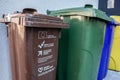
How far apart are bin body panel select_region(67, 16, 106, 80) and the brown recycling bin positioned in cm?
28

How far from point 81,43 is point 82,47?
0.05 m

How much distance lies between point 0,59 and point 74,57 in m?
0.93

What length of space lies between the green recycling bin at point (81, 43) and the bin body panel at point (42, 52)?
32 cm

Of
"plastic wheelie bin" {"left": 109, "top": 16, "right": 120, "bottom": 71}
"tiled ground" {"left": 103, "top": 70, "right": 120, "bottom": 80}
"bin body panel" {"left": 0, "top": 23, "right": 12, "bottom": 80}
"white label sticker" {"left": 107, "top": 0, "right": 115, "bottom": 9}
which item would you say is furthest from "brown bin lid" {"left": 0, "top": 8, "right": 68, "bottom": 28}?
"white label sticker" {"left": 107, "top": 0, "right": 115, "bottom": 9}

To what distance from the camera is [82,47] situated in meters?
2.19

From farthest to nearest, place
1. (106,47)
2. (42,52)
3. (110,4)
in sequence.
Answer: (110,4) < (106,47) < (42,52)

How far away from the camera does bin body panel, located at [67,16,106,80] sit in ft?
7.15

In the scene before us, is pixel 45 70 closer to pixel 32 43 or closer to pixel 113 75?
pixel 32 43

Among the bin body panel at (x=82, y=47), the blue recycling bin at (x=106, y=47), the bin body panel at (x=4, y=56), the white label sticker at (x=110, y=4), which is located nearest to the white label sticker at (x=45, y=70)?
the bin body panel at (x=82, y=47)

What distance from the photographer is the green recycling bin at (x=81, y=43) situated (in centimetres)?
217

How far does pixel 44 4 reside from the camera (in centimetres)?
278

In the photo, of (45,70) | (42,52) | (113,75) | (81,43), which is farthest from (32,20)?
(113,75)

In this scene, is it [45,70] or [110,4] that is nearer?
[45,70]

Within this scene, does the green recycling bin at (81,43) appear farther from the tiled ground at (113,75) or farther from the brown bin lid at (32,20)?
the tiled ground at (113,75)
